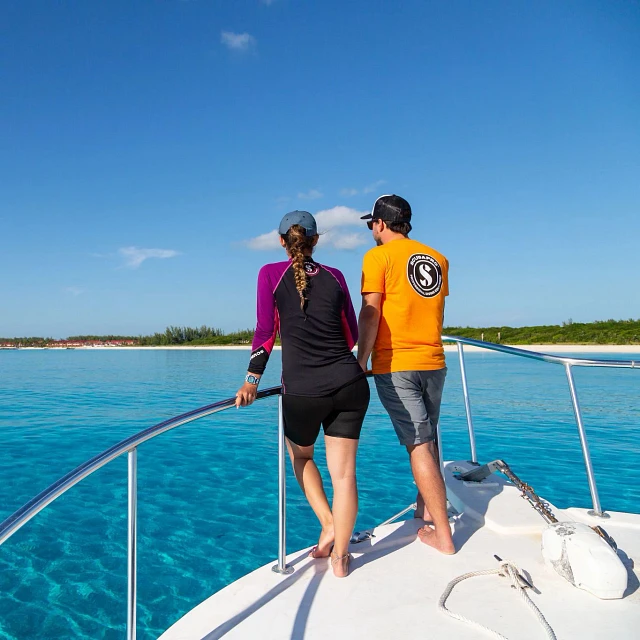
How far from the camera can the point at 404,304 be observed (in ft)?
Answer: 6.93

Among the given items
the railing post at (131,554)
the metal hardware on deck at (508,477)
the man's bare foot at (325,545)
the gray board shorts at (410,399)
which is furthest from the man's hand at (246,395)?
the metal hardware on deck at (508,477)

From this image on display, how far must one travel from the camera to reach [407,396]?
2133 millimetres

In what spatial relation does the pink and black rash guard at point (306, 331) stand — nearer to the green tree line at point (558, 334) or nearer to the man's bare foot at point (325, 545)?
the man's bare foot at point (325, 545)

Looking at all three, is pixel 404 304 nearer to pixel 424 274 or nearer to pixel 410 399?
pixel 424 274

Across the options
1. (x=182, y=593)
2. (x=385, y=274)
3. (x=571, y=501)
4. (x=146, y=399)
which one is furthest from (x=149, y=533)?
(x=146, y=399)

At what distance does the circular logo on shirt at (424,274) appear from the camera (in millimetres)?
2137

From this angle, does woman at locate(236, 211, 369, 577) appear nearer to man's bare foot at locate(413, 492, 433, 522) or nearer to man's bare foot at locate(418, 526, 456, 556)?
man's bare foot at locate(418, 526, 456, 556)

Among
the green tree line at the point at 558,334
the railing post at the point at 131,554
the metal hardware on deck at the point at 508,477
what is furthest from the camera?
the green tree line at the point at 558,334

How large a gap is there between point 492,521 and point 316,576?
0.93 meters

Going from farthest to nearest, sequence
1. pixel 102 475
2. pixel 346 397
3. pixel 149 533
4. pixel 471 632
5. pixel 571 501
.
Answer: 1. pixel 102 475
2. pixel 571 501
3. pixel 149 533
4. pixel 346 397
5. pixel 471 632

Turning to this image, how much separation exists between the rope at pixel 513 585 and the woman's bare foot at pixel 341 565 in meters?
0.38

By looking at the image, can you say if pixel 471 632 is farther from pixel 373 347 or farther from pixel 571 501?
pixel 571 501

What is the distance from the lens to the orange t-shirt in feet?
6.95

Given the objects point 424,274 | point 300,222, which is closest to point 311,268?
point 300,222
